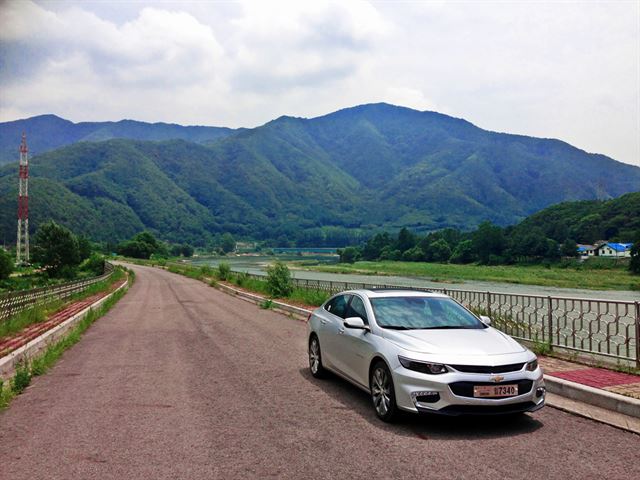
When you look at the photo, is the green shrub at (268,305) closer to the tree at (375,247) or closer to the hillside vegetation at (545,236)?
the hillside vegetation at (545,236)

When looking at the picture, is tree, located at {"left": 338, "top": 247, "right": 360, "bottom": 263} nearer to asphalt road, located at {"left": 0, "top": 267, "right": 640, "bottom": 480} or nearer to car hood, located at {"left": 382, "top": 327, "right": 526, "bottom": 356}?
asphalt road, located at {"left": 0, "top": 267, "right": 640, "bottom": 480}

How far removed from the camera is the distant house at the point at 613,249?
3271 inches

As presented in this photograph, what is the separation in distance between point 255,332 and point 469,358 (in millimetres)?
9492

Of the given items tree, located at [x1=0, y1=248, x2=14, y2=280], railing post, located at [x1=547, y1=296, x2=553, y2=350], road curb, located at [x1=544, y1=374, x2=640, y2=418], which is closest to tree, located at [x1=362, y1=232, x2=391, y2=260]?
tree, located at [x1=0, y1=248, x2=14, y2=280]

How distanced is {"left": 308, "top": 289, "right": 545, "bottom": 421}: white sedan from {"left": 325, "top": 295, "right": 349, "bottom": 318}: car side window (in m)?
0.22

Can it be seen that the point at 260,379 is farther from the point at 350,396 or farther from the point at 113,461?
the point at 113,461

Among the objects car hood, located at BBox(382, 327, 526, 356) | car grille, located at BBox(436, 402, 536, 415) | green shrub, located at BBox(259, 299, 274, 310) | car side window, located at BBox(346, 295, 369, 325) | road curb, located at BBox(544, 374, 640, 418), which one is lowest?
green shrub, located at BBox(259, 299, 274, 310)

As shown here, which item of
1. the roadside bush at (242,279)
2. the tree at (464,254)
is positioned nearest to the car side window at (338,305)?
the roadside bush at (242,279)

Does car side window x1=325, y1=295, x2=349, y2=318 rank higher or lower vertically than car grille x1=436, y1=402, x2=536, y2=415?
higher

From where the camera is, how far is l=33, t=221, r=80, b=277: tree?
10169cm

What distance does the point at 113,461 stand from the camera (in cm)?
494

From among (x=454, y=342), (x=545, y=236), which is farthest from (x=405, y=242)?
(x=454, y=342)

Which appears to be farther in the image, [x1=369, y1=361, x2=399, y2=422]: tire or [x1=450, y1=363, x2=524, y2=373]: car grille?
[x1=369, y1=361, x2=399, y2=422]: tire

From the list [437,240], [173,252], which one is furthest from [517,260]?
[173,252]
